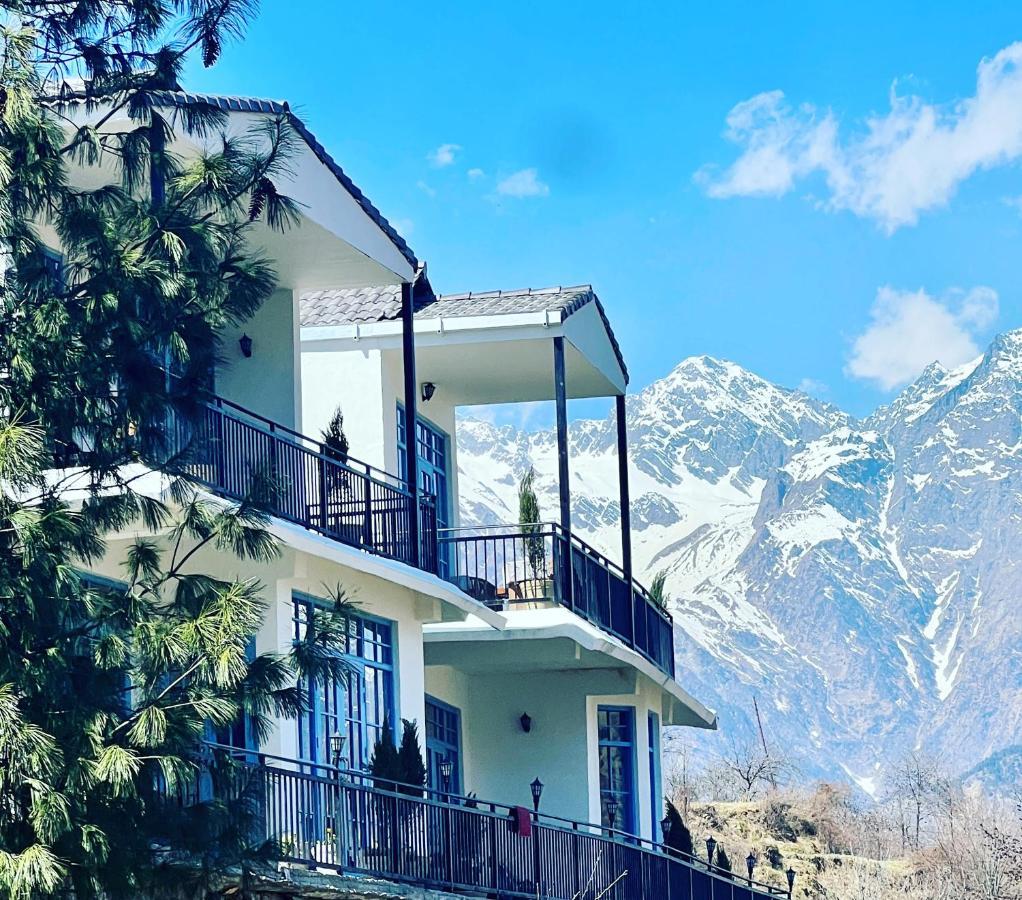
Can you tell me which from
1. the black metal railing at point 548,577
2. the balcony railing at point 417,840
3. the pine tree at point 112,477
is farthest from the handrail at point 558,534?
the pine tree at point 112,477

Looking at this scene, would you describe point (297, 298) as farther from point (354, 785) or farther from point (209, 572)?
point (354, 785)

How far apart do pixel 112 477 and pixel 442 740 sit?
533 inches

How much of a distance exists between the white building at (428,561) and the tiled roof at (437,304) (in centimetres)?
4

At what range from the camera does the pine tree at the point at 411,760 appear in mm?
20719

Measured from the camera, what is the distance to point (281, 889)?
53.5 feet

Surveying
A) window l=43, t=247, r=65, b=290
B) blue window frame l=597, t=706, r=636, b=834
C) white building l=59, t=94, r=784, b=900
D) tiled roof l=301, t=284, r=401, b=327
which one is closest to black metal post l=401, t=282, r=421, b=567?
white building l=59, t=94, r=784, b=900

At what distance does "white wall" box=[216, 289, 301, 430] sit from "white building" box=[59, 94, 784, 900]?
21 mm

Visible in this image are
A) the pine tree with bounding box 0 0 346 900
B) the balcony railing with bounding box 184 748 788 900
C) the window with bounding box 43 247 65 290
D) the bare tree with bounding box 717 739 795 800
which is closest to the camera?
the pine tree with bounding box 0 0 346 900

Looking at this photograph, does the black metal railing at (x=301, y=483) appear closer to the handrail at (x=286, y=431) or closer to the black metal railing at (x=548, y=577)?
the handrail at (x=286, y=431)

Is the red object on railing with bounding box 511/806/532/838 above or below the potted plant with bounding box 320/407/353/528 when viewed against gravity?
below

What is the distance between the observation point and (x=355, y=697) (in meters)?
21.1

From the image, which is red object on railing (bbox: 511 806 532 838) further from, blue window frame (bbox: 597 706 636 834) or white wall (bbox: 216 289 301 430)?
blue window frame (bbox: 597 706 636 834)

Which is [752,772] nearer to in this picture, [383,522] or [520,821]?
[520,821]

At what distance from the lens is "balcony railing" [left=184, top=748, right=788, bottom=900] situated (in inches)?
653
